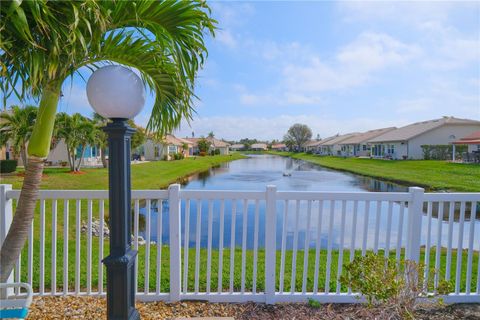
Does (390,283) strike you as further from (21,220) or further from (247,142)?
(247,142)

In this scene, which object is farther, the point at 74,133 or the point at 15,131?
the point at 74,133

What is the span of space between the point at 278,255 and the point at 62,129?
18.1 meters

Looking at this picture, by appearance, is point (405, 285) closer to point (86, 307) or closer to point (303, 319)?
point (303, 319)

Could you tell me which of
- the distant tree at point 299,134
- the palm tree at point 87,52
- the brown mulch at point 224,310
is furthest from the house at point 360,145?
the palm tree at point 87,52

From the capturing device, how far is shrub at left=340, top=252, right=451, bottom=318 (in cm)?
230

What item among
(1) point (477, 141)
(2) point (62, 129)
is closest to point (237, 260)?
(2) point (62, 129)

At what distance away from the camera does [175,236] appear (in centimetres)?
308

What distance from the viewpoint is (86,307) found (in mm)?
2949

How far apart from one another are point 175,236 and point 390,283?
1.95m

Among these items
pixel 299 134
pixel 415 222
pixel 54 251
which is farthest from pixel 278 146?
pixel 54 251

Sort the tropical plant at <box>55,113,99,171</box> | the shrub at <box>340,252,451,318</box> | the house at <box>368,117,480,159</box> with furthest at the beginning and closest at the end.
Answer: the house at <box>368,117,480,159</box> < the tropical plant at <box>55,113,99,171</box> < the shrub at <box>340,252,451,318</box>

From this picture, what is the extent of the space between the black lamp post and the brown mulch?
83 centimetres

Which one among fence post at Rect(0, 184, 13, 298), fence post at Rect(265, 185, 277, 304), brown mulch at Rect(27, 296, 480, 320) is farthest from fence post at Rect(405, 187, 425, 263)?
fence post at Rect(0, 184, 13, 298)

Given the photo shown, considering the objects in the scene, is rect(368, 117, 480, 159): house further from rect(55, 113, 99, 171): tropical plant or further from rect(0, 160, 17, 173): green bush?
rect(0, 160, 17, 173): green bush
